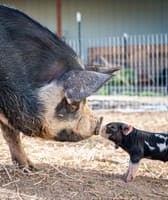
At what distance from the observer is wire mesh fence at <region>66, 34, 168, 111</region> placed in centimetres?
1466

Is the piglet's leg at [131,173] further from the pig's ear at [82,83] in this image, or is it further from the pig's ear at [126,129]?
the pig's ear at [82,83]

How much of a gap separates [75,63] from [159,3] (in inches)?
560

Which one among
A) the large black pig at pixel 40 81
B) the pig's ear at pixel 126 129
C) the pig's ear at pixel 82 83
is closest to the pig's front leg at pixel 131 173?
the pig's ear at pixel 126 129

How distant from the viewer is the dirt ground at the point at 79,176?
4496 millimetres

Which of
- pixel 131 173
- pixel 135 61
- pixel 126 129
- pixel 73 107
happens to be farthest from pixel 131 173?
pixel 135 61

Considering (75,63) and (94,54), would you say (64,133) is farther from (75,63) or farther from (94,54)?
(94,54)

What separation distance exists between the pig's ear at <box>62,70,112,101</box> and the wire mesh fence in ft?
32.7

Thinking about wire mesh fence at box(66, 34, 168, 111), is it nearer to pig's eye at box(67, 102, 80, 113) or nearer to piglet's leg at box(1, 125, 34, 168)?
piglet's leg at box(1, 125, 34, 168)

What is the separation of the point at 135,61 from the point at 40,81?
11.3 m

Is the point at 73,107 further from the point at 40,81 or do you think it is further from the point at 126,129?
the point at 126,129

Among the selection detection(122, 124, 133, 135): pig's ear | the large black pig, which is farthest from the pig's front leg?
the large black pig

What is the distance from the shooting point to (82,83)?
4191mm

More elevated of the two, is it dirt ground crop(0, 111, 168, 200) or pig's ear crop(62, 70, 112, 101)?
pig's ear crop(62, 70, 112, 101)

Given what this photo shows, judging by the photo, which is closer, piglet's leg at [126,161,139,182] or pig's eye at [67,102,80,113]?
pig's eye at [67,102,80,113]
